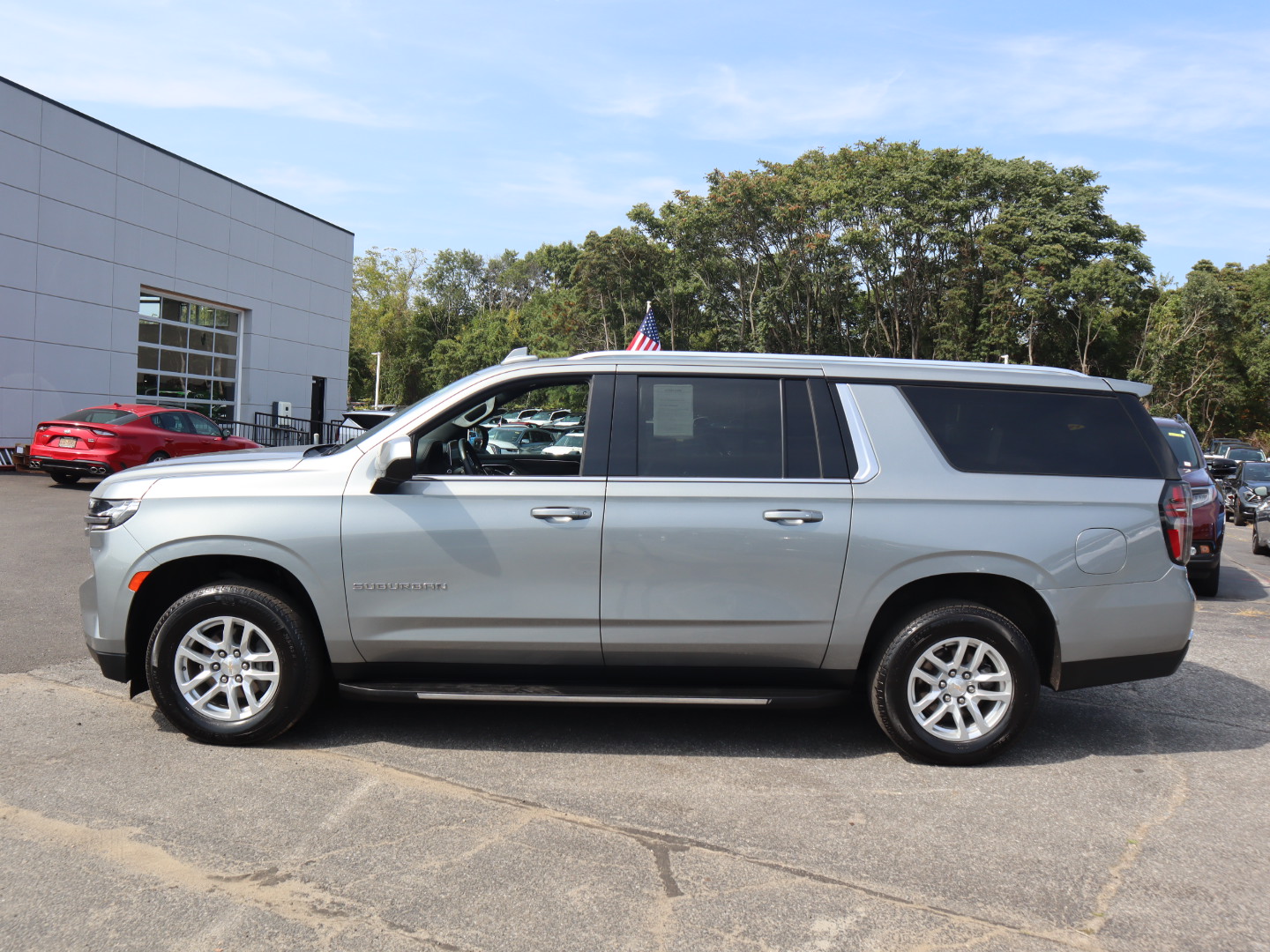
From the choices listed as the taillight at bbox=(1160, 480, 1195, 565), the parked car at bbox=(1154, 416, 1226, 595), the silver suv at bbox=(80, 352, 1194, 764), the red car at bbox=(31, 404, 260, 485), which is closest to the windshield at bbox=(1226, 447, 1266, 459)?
the parked car at bbox=(1154, 416, 1226, 595)

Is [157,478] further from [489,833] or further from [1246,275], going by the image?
[1246,275]

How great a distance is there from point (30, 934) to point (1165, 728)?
Answer: 17.9 ft

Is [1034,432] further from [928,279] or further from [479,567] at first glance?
[928,279]

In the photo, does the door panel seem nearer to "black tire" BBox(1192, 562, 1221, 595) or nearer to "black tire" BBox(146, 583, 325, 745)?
"black tire" BBox(146, 583, 325, 745)

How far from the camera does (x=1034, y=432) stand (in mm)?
5016

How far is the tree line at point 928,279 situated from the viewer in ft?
151

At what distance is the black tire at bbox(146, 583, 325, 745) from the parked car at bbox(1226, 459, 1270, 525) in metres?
21.3

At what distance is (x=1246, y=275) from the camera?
62.3 metres

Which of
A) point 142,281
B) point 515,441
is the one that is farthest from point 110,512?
point 142,281

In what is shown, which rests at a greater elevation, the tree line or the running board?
the tree line

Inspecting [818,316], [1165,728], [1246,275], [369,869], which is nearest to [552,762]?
[369,869]

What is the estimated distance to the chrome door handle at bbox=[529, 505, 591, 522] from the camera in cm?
474

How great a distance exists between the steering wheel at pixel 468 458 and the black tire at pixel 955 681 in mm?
2229

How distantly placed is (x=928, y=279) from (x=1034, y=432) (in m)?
47.0
